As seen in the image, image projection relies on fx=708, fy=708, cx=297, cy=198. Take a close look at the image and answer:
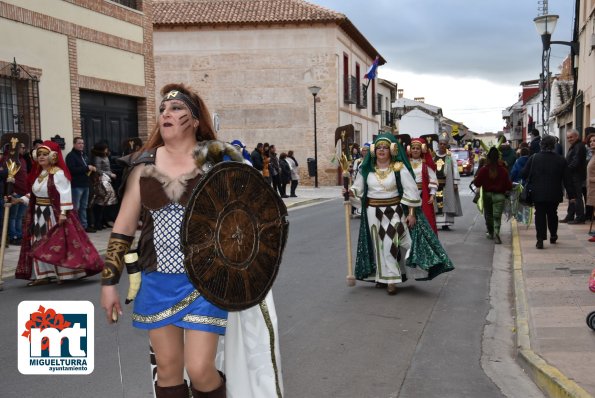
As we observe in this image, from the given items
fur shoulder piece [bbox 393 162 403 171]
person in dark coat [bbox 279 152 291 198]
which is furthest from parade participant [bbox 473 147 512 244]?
person in dark coat [bbox 279 152 291 198]

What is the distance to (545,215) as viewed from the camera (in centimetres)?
1184

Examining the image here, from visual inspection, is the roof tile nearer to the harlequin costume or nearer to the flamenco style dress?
the flamenco style dress

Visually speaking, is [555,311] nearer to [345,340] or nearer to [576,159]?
[345,340]

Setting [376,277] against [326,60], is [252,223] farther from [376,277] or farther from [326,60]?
[326,60]

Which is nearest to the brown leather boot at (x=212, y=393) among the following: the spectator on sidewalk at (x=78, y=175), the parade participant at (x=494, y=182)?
the parade participant at (x=494, y=182)

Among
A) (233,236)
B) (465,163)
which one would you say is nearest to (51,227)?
(233,236)

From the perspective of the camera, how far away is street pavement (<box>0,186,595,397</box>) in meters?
5.00

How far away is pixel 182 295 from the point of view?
3.30m

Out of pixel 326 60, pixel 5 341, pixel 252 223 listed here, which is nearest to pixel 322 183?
pixel 326 60

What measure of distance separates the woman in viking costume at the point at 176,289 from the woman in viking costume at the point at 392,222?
4713 millimetres

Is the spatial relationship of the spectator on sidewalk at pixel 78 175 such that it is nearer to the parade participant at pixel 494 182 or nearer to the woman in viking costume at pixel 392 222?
the woman in viking costume at pixel 392 222

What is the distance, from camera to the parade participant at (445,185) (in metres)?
14.7

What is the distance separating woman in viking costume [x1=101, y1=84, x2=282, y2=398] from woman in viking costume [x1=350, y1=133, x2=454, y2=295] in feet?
15.5

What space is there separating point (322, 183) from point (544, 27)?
20.6 metres
